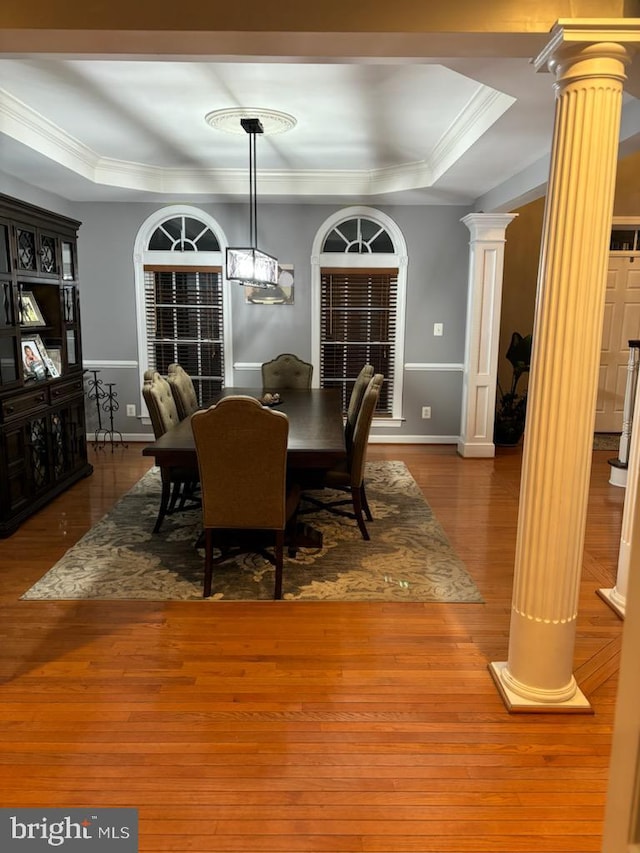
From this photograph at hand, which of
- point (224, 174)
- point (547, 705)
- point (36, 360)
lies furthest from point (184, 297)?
point (547, 705)

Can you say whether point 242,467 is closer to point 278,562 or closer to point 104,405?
point 278,562

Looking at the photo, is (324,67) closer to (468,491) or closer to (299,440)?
(299,440)

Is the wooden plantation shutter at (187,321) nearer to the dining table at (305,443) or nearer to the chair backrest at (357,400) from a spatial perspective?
the dining table at (305,443)

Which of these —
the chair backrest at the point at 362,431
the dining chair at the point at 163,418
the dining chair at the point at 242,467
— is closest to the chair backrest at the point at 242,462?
the dining chair at the point at 242,467

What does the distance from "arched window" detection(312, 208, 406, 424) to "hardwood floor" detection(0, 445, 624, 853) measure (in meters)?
3.49

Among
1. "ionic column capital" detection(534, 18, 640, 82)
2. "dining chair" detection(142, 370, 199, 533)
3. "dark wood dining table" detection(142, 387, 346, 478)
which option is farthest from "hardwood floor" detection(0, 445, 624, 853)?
"ionic column capital" detection(534, 18, 640, 82)

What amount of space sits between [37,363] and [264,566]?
2.37 metres

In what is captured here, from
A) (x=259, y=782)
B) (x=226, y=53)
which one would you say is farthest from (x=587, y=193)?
(x=259, y=782)

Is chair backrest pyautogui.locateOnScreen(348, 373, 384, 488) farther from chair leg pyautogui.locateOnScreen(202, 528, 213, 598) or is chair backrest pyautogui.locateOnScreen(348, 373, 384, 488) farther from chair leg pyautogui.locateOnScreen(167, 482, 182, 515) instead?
chair leg pyautogui.locateOnScreen(167, 482, 182, 515)

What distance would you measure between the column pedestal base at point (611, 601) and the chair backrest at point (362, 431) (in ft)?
4.85

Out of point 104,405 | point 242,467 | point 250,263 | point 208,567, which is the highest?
point 250,263

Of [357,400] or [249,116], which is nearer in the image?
[249,116]

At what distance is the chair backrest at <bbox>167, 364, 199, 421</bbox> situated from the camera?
4.50 m

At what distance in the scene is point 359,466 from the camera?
374cm
